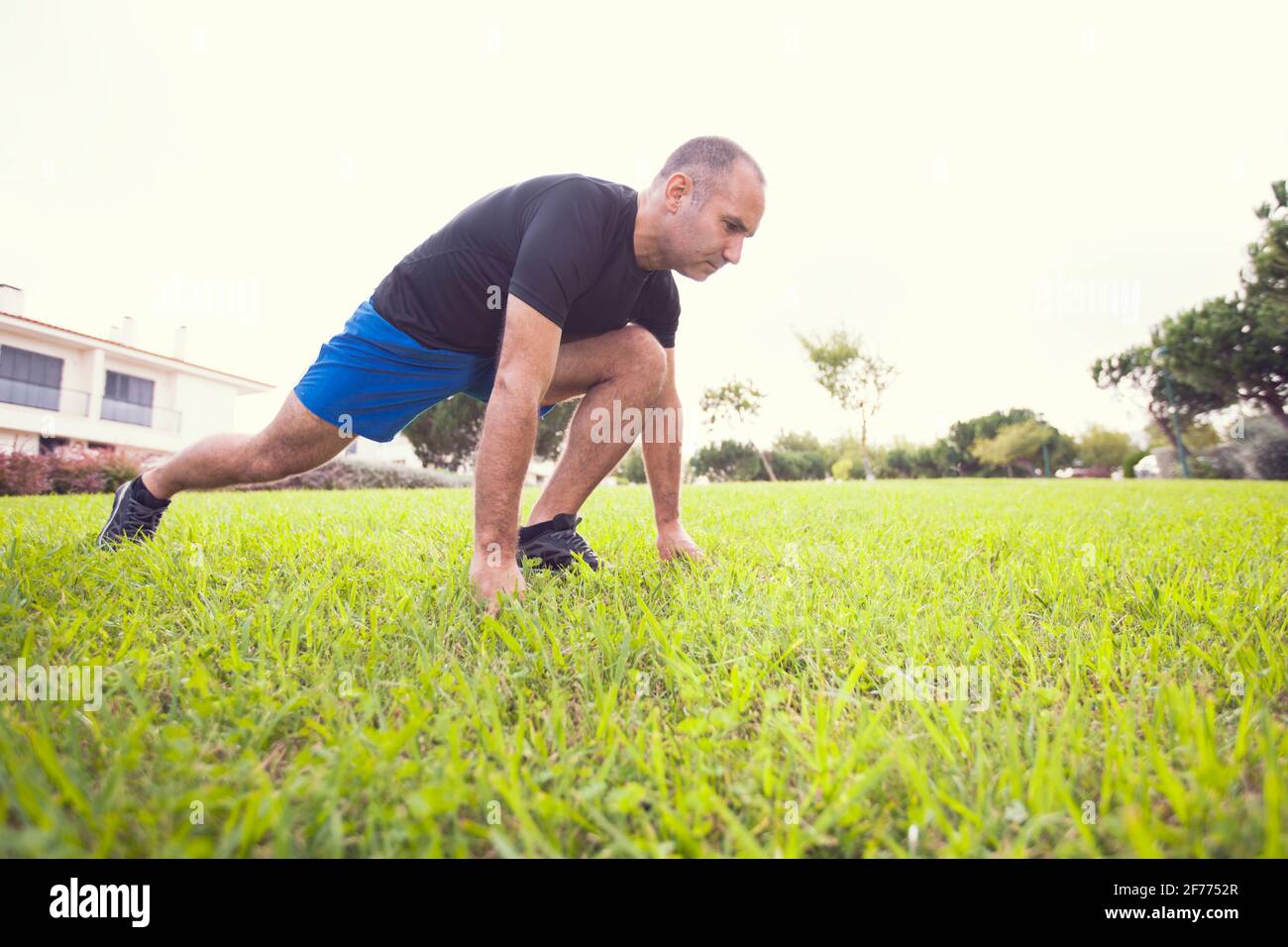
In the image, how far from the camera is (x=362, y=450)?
32250 mm

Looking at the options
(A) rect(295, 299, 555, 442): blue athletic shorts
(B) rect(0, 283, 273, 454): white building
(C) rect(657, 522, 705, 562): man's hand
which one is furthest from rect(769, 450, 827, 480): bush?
→ (A) rect(295, 299, 555, 442): blue athletic shorts

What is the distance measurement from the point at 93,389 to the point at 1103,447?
5000cm

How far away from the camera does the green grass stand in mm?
793

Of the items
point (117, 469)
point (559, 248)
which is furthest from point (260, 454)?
point (117, 469)

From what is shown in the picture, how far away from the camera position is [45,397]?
723 inches

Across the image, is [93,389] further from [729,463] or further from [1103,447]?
[1103,447]

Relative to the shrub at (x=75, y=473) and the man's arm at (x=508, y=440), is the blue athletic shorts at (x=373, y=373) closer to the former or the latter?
the man's arm at (x=508, y=440)

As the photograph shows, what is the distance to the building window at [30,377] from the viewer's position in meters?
17.4

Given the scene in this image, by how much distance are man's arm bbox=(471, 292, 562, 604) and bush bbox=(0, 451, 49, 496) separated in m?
10.2
